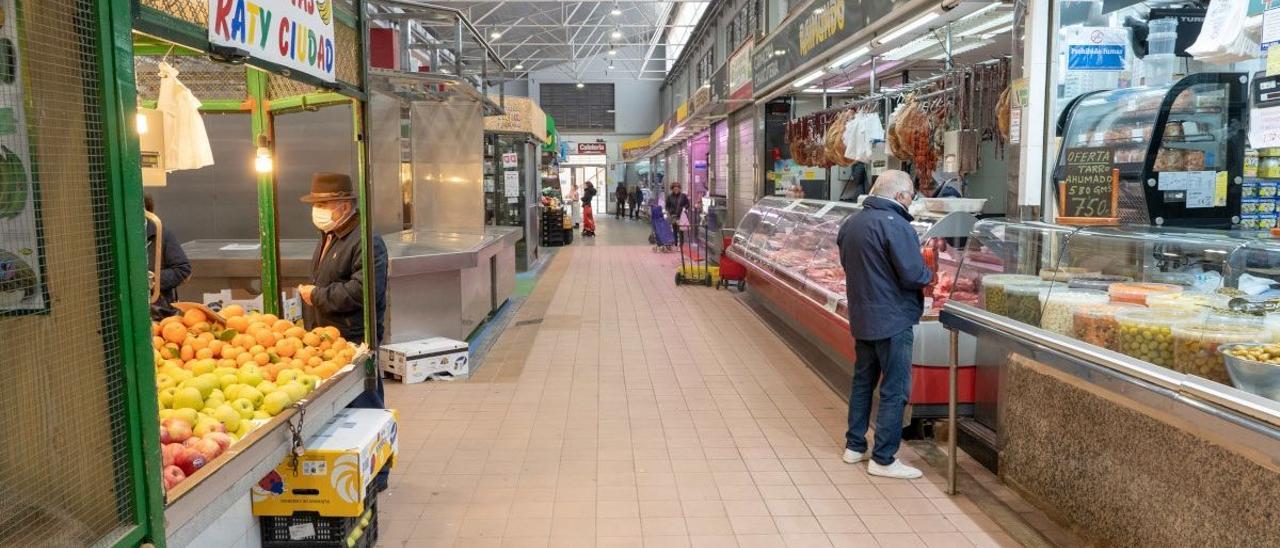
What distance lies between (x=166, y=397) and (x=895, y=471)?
3.36 metres

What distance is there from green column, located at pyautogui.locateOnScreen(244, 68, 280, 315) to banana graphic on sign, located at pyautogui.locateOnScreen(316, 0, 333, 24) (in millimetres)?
2111

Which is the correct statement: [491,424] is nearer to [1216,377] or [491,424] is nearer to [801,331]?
[801,331]

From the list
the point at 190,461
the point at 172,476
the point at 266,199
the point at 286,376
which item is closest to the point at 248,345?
the point at 286,376

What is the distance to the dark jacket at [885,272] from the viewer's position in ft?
14.6

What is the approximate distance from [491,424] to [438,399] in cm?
81

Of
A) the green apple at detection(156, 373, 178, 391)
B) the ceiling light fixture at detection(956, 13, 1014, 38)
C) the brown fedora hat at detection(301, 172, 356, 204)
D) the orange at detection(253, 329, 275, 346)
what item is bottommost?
the green apple at detection(156, 373, 178, 391)

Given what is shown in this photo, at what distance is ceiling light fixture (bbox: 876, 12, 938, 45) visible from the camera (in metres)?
5.80

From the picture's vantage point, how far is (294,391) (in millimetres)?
3061

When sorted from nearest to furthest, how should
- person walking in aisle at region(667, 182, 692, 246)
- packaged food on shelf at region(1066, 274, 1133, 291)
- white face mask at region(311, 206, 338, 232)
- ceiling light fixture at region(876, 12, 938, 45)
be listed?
1. packaged food on shelf at region(1066, 274, 1133, 291)
2. white face mask at region(311, 206, 338, 232)
3. ceiling light fixture at region(876, 12, 938, 45)
4. person walking in aisle at region(667, 182, 692, 246)

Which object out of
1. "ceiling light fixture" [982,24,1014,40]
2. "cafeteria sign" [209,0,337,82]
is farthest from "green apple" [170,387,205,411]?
"ceiling light fixture" [982,24,1014,40]

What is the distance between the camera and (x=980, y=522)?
4.00 metres

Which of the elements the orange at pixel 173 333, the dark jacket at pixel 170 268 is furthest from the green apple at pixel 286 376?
the dark jacket at pixel 170 268

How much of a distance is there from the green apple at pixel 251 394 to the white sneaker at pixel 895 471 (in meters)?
3.02

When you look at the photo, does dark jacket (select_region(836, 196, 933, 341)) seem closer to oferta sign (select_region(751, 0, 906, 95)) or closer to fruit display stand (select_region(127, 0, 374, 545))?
oferta sign (select_region(751, 0, 906, 95))
